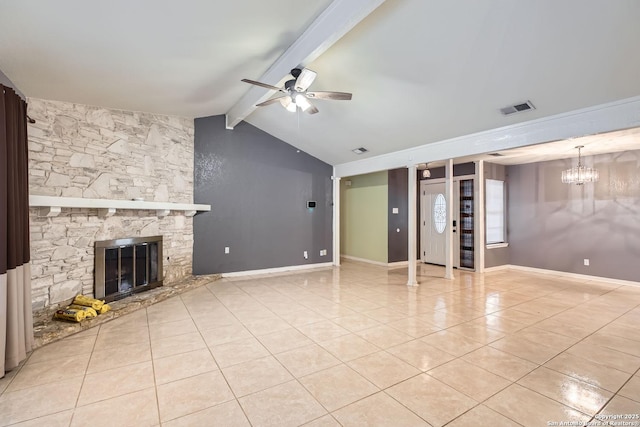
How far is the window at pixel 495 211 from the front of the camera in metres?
7.10

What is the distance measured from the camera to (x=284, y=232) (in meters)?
6.87

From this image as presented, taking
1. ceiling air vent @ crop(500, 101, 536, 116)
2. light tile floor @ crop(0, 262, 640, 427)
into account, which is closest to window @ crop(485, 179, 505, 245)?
light tile floor @ crop(0, 262, 640, 427)

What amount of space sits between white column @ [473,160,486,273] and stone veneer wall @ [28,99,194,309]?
6.15 metres

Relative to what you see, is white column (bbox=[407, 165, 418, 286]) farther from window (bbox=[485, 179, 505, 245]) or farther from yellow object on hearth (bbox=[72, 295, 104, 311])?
yellow object on hearth (bbox=[72, 295, 104, 311])

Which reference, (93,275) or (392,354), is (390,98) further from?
(93,275)

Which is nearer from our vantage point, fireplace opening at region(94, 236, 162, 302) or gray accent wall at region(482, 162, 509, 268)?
fireplace opening at region(94, 236, 162, 302)

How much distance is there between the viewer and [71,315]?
11.2 ft

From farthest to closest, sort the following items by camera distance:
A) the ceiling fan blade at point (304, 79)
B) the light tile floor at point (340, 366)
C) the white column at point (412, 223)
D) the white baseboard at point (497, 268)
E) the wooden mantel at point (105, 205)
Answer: the white baseboard at point (497, 268) → the white column at point (412, 223) → the wooden mantel at point (105, 205) → the ceiling fan blade at point (304, 79) → the light tile floor at point (340, 366)

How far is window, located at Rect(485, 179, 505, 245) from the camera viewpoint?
7098 millimetres

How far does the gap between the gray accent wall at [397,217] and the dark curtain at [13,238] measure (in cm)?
655

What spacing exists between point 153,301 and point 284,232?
3.10m

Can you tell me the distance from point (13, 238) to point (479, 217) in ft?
24.6

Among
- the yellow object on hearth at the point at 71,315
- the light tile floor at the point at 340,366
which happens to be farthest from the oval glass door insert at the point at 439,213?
the yellow object on hearth at the point at 71,315

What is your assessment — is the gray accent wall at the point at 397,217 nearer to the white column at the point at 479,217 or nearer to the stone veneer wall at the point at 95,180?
the white column at the point at 479,217
